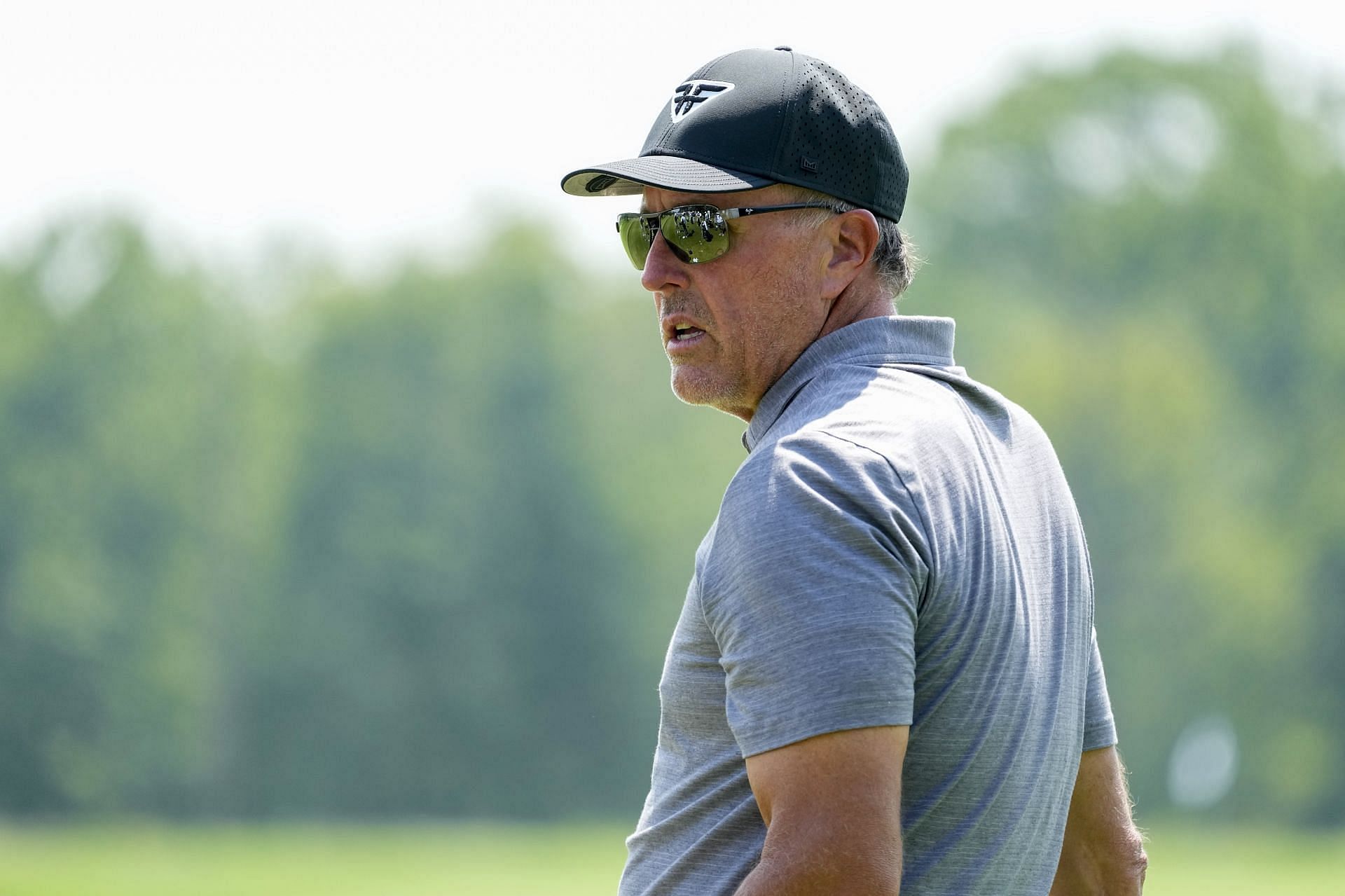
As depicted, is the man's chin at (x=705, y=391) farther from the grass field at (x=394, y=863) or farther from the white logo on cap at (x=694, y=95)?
the grass field at (x=394, y=863)

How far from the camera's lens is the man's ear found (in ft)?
8.43

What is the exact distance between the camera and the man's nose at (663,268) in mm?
2684

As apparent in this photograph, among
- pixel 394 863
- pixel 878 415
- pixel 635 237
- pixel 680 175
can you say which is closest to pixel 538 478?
pixel 394 863

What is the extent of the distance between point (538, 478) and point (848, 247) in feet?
141

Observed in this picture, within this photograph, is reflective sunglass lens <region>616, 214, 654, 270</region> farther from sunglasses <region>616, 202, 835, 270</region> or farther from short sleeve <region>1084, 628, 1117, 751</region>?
short sleeve <region>1084, 628, 1117, 751</region>

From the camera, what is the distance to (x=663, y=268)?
106 inches

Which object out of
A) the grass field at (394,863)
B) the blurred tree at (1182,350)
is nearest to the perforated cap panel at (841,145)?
the grass field at (394,863)

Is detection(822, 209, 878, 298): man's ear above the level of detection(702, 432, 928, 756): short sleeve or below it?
above

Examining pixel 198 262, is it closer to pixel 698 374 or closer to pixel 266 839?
pixel 266 839

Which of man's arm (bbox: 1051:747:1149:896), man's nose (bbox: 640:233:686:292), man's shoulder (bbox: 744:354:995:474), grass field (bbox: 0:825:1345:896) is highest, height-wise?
man's nose (bbox: 640:233:686:292)

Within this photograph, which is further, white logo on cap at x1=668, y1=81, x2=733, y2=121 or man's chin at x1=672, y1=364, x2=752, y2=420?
man's chin at x1=672, y1=364, x2=752, y2=420

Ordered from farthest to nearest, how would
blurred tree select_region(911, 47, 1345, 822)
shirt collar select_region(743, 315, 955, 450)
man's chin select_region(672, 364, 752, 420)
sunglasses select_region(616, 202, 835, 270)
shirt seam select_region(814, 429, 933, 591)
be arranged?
blurred tree select_region(911, 47, 1345, 822) < man's chin select_region(672, 364, 752, 420) < sunglasses select_region(616, 202, 835, 270) < shirt collar select_region(743, 315, 955, 450) < shirt seam select_region(814, 429, 933, 591)

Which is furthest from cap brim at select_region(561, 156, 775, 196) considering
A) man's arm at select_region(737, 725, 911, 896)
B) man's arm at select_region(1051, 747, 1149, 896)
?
man's arm at select_region(1051, 747, 1149, 896)

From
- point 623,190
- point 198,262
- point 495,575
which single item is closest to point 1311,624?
point 495,575
